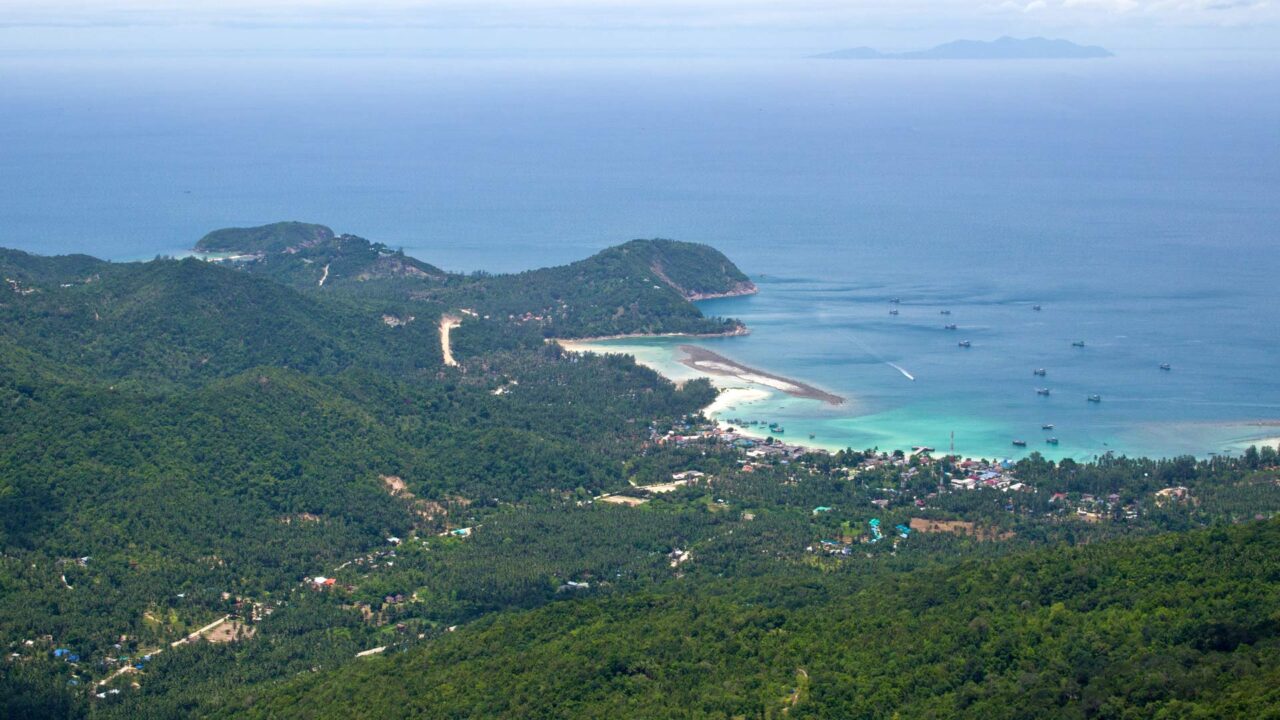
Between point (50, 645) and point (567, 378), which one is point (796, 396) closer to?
point (567, 378)

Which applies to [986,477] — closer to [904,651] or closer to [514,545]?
[514,545]

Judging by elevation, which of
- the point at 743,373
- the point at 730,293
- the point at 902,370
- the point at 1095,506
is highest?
the point at 730,293

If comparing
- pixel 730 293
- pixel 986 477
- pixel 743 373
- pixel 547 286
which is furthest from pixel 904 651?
pixel 730 293

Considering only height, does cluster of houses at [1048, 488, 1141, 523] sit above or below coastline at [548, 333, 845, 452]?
below

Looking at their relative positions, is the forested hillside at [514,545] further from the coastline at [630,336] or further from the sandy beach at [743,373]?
A: the sandy beach at [743,373]

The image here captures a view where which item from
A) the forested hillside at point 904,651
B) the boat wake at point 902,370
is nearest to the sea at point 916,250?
the boat wake at point 902,370

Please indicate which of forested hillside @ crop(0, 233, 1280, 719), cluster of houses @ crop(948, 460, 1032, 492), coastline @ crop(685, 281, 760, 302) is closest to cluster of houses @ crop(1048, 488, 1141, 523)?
forested hillside @ crop(0, 233, 1280, 719)

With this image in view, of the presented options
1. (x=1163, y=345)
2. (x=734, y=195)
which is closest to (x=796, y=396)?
(x=1163, y=345)

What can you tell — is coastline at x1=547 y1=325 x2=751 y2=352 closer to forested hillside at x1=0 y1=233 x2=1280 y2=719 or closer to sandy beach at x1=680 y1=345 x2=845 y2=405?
sandy beach at x1=680 y1=345 x2=845 y2=405
